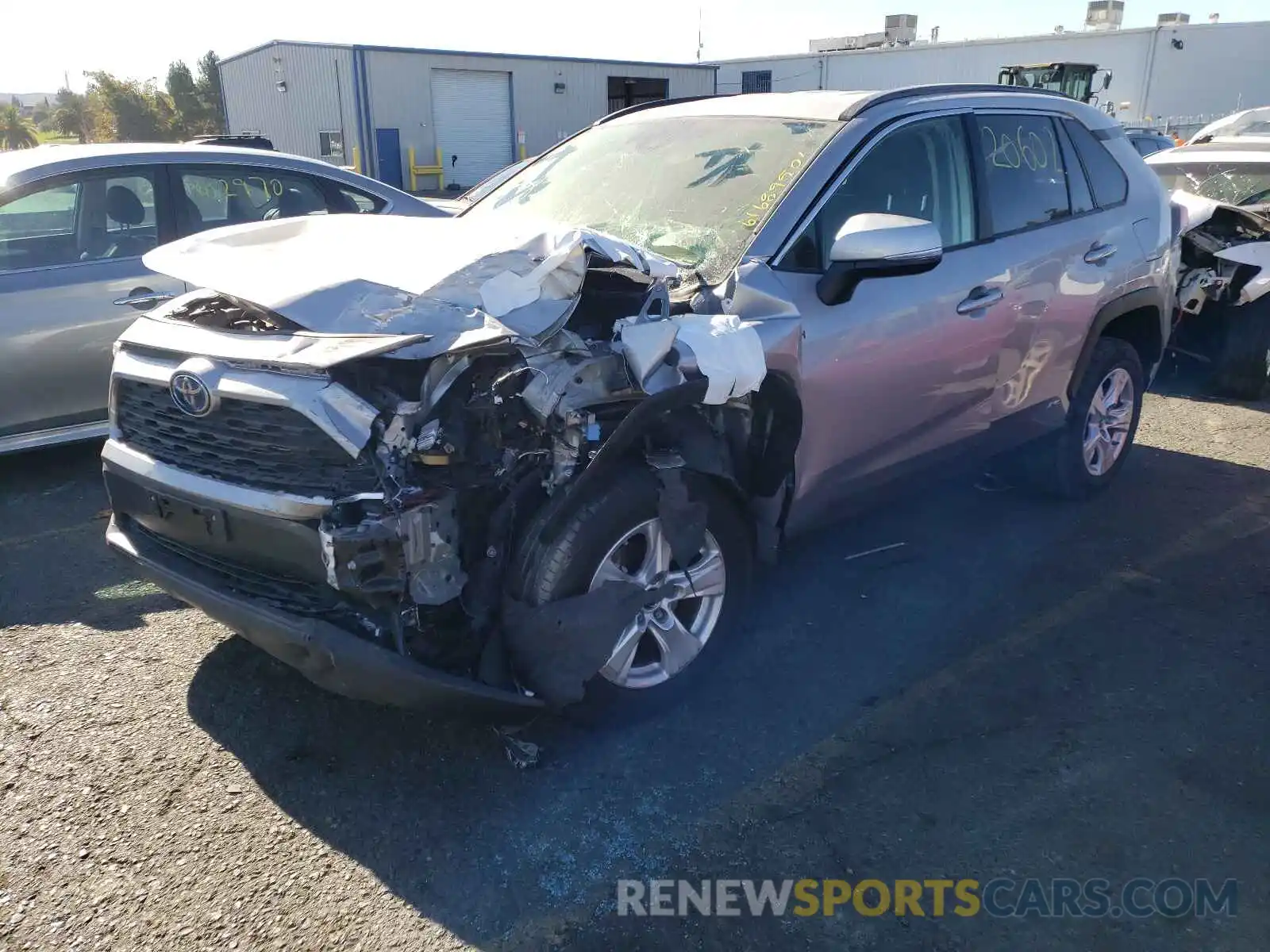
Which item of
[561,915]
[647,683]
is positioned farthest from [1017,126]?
[561,915]

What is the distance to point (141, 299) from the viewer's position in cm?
516

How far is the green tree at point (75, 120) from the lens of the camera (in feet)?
169

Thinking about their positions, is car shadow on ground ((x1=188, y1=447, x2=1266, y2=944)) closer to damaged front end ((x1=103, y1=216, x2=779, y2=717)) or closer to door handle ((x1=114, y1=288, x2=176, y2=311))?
damaged front end ((x1=103, y1=216, x2=779, y2=717))

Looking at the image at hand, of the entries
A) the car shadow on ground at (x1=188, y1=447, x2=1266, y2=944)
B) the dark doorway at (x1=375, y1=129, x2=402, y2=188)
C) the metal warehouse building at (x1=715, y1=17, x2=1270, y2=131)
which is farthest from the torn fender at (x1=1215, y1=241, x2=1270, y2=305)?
the metal warehouse building at (x1=715, y1=17, x2=1270, y2=131)

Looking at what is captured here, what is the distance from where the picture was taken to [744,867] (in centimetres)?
262

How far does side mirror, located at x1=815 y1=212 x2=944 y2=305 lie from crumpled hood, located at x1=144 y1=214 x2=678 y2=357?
59 centimetres

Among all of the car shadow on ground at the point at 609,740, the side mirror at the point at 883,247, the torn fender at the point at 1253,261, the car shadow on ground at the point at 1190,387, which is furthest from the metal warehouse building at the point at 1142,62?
the side mirror at the point at 883,247

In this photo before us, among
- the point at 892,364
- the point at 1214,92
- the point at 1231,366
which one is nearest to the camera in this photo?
the point at 892,364

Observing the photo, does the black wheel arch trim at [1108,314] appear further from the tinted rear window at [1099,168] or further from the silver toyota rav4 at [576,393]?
the silver toyota rav4 at [576,393]

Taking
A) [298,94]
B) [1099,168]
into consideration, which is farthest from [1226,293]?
[298,94]

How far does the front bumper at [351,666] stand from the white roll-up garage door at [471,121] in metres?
29.4

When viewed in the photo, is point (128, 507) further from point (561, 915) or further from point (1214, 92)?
point (1214, 92)

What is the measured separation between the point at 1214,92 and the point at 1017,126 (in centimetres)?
3801

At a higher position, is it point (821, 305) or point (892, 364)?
point (821, 305)
